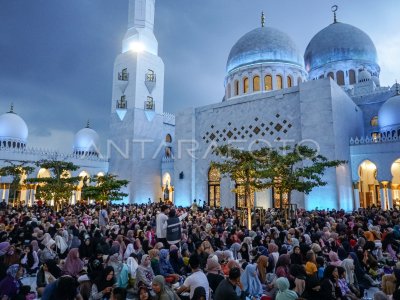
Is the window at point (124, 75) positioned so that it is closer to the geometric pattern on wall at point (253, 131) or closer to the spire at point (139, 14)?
the spire at point (139, 14)

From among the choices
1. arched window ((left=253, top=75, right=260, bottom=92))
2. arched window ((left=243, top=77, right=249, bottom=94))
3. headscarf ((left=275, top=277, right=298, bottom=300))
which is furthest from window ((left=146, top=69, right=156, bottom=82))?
headscarf ((left=275, top=277, right=298, bottom=300))

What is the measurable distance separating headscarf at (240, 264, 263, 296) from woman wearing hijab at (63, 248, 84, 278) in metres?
3.23

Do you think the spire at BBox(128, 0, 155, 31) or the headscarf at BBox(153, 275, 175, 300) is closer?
the headscarf at BBox(153, 275, 175, 300)

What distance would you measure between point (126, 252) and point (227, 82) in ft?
73.2

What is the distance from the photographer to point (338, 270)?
5.26 m

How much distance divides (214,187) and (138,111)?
1012 centimetres

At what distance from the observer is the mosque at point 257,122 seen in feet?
63.9

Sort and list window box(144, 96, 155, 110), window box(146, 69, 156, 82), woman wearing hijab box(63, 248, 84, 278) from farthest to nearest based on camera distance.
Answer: window box(146, 69, 156, 82), window box(144, 96, 155, 110), woman wearing hijab box(63, 248, 84, 278)

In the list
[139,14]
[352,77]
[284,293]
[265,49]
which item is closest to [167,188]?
[265,49]

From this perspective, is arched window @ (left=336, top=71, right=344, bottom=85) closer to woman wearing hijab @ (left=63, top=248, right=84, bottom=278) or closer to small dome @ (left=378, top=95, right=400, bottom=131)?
small dome @ (left=378, top=95, right=400, bottom=131)

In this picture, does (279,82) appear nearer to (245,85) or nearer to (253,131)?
(245,85)

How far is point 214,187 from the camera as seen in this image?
24047 millimetres

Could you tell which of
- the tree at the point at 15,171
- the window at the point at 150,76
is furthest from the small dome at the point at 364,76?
the tree at the point at 15,171

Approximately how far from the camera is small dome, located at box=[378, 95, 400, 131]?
21188mm
